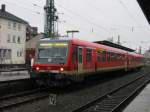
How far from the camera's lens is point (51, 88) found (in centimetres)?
1916

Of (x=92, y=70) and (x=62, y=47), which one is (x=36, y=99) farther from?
(x=92, y=70)

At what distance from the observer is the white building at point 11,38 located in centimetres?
6438

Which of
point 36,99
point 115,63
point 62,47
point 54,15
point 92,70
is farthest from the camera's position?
point 54,15

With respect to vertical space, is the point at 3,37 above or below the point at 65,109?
above

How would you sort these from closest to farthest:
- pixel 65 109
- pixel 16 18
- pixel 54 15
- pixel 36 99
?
1. pixel 65 109
2. pixel 36 99
3. pixel 54 15
4. pixel 16 18

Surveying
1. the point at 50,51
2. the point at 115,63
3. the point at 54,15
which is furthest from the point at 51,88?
the point at 54,15

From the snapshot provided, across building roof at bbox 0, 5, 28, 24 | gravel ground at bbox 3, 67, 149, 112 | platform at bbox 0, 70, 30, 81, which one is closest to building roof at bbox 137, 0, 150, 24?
gravel ground at bbox 3, 67, 149, 112

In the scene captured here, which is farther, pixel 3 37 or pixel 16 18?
pixel 16 18

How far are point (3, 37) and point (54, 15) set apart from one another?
1837 cm

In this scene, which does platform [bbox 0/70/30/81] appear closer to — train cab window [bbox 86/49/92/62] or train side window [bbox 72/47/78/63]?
train cab window [bbox 86/49/92/62]

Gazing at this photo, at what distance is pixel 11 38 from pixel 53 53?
51.0 meters

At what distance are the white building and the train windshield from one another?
4410cm

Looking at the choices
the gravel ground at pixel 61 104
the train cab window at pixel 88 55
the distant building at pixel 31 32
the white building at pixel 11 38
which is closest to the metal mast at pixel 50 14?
the white building at pixel 11 38

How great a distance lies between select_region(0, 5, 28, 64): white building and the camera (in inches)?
2534
